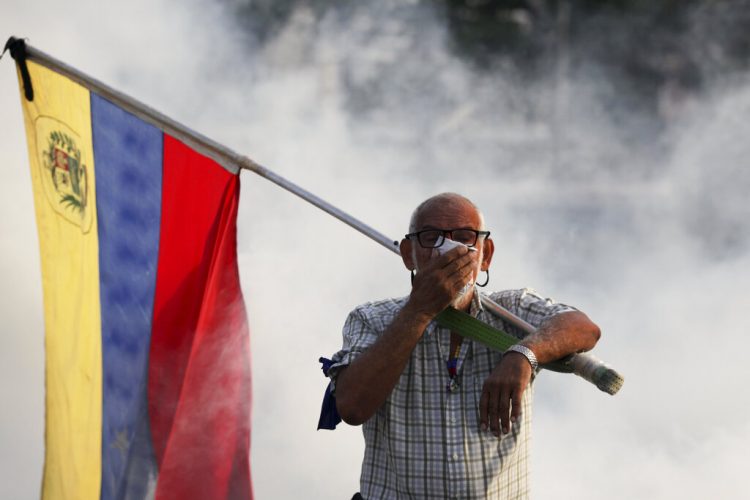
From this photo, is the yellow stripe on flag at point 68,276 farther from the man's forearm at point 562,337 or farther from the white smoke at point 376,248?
the man's forearm at point 562,337

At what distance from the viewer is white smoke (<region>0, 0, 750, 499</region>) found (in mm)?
4480

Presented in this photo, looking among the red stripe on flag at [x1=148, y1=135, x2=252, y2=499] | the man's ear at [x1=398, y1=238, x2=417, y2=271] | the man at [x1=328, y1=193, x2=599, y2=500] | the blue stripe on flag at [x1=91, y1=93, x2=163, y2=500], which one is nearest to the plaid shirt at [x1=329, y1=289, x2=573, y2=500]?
the man at [x1=328, y1=193, x2=599, y2=500]

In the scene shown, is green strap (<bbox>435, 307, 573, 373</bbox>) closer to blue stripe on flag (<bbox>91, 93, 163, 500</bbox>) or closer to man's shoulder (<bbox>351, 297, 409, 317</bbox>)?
man's shoulder (<bbox>351, 297, 409, 317</bbox>)

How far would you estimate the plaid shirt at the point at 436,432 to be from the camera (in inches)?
91.3

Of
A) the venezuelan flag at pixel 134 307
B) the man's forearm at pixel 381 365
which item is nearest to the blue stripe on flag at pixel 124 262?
the venezuelan flag at pixel 134 307

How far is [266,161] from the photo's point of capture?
5504 mm

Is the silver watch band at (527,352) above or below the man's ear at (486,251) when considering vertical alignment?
below

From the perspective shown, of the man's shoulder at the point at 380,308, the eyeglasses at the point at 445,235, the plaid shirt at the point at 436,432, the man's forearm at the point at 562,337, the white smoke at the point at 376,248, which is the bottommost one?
the plaid shirt at the point at 436,432

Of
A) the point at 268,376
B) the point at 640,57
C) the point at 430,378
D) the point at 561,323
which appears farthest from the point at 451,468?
the point at 640,57

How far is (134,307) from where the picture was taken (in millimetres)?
3070

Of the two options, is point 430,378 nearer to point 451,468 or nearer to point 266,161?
point 451,468

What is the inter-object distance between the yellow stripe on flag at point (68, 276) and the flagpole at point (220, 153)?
0.17 feet

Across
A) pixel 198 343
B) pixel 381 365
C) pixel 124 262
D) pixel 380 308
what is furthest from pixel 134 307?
pixel 381 365

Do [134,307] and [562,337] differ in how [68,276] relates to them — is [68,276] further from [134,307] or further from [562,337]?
[562,337]
